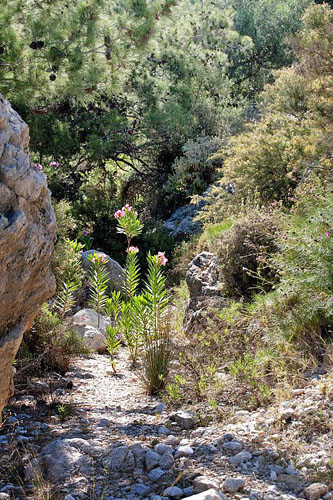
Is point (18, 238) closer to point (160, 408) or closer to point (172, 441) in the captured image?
point (172, 441)

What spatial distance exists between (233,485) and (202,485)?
0.17 m

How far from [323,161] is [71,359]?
148 inches

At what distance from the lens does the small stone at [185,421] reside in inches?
156

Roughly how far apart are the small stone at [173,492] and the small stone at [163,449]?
51 cm

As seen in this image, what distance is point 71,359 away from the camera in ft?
18.7

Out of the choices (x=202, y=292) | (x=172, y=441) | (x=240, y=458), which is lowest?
(x=202, y=292)

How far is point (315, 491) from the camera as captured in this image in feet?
9.39

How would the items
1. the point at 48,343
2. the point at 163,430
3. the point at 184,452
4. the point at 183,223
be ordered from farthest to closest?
the point at 183,223, the point at 48,343, the point at 163,430, the point at 184,452

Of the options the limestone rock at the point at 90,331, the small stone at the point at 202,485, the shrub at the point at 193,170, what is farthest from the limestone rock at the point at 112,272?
the small stone at the point at 202,485

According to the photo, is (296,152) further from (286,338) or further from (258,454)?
(258,454)

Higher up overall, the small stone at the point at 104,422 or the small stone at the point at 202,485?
the small stone at the point at 202,485

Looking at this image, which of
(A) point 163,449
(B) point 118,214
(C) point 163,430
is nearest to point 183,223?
(B) point 118,214

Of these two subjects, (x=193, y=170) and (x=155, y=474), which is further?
(x=193, y=170)

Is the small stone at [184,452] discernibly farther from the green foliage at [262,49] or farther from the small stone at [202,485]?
the green foliage at [262,49]
